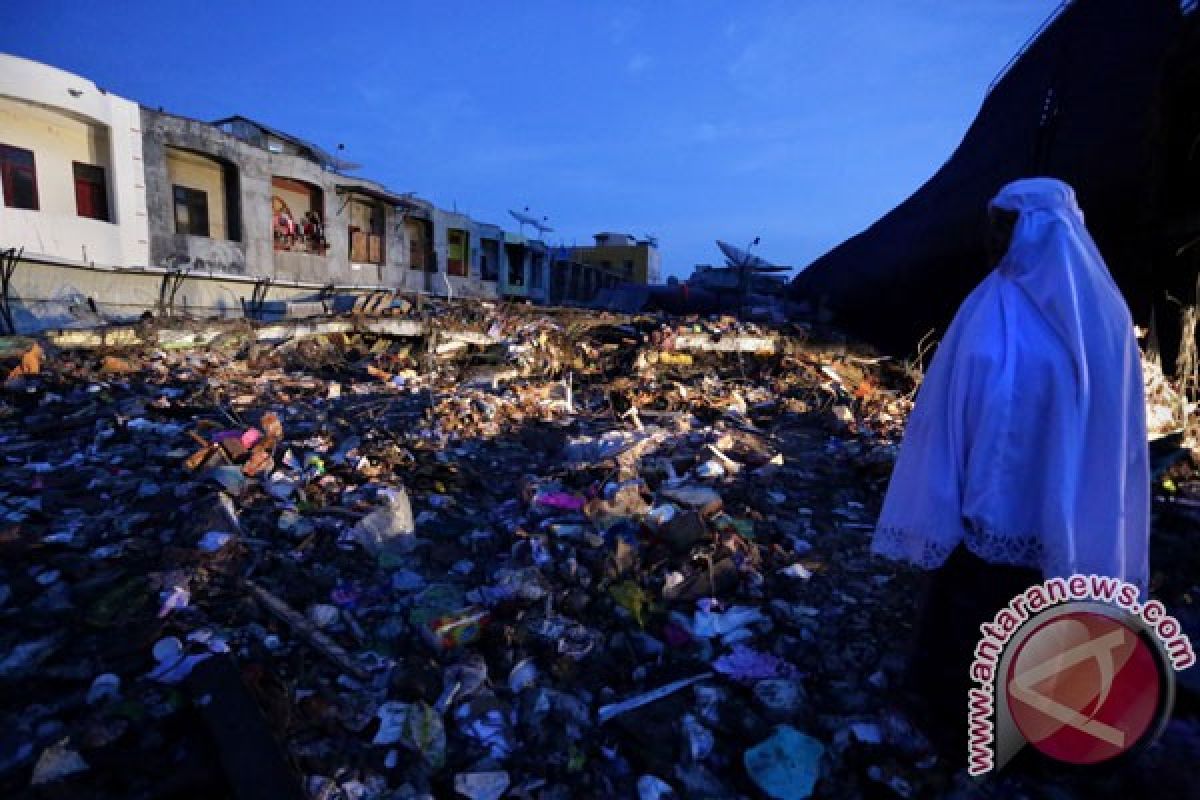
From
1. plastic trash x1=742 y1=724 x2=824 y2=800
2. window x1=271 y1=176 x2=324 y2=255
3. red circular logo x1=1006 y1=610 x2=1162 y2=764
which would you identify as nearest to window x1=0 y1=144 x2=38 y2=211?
window x1=271 y1=176 x2=324 y2=255

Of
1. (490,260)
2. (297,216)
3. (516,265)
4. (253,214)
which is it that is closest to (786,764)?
(253,214)

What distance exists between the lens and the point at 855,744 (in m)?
1.67

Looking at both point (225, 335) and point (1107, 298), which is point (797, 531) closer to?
point (1107, 298)

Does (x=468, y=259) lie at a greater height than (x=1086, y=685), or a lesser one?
greater

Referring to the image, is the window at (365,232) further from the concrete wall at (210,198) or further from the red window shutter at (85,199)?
the red window shutter at (85,199)

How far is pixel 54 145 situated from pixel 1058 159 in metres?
A: 17.0

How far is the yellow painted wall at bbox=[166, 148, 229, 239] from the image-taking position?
12859 millimetres

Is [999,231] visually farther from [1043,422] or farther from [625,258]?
[625,258]

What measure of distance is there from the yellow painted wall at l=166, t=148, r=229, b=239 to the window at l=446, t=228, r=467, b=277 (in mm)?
9188

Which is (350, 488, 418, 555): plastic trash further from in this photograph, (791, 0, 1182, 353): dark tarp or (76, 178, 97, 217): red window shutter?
(76, 178, 97, 217): red window shutter

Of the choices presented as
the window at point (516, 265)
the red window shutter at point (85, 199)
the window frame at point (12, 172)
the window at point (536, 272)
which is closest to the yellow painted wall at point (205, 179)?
the red window shutter at point (85, 199)

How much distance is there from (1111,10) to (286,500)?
10.5 meters

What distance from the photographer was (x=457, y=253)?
22875mm

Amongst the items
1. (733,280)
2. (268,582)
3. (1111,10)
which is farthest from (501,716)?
(733,280)
